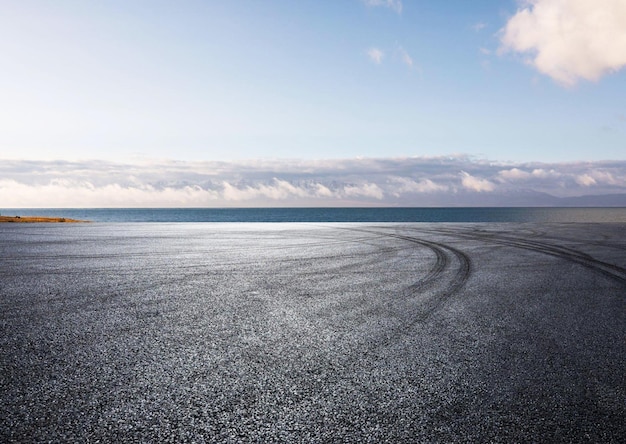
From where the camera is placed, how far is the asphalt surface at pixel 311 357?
316 centimetres

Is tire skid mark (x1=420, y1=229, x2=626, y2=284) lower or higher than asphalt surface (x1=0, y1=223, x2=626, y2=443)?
higher

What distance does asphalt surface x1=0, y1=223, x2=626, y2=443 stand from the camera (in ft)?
10.4

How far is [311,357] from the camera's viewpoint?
462 centimetres

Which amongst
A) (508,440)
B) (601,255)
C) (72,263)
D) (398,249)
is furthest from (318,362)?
(601,255)

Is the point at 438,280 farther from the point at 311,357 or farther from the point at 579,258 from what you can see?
the point at 579,258

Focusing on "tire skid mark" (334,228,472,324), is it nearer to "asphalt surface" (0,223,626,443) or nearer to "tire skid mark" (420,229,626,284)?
"asphalt surface" (0,223,626,443)

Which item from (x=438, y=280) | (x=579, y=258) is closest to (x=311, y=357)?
(x=438, y=280)

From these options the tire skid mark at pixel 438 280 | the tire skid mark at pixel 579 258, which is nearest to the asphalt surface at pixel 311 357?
the tire skid mark at pixel 438 280

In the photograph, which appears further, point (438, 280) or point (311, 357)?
point (438, 280)

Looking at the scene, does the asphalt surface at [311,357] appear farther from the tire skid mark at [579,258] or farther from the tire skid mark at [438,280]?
the tire skid mark at [579,258]

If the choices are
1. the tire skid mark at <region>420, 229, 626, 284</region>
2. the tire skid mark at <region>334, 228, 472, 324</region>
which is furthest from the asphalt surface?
the tire skid mark at <region>420, 229, 626, 284</region>

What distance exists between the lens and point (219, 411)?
332 centimetres

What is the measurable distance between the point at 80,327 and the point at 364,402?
4092 millimetres

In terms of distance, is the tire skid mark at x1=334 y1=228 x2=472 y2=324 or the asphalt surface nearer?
the asphalt surface
